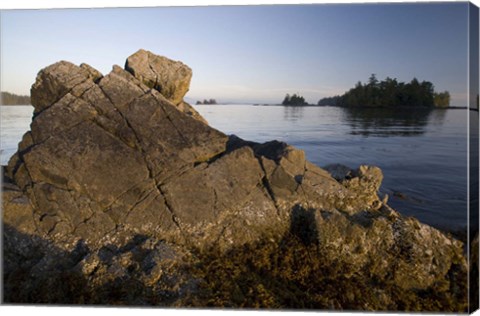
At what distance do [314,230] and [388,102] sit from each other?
3029 millimetres

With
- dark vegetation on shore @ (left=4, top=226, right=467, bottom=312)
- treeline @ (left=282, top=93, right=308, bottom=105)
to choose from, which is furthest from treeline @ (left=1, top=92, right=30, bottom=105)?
treeline @ (left=282, top=93, right=308, bottom=105)

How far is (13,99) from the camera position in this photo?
5984 millimetres

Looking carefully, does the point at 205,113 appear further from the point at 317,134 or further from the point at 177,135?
the point at 317,134

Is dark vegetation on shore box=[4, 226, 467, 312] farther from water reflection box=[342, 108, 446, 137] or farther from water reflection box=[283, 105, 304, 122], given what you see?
water reflection box=[283, 105, 304, 122]

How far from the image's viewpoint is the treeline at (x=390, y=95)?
617 centimetres

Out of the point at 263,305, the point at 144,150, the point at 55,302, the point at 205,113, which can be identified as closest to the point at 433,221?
the point at 263,305

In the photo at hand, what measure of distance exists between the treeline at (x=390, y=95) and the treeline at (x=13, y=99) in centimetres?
544

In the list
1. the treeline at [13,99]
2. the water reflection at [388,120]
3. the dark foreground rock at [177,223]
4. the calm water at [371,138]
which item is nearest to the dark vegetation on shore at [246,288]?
the dark foreground rock at [177,223]

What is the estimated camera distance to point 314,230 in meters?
6.03

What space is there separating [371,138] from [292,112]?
209 centimetres

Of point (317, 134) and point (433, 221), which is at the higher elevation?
point (317, 134)

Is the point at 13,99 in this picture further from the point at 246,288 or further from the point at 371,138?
the point at 371,138

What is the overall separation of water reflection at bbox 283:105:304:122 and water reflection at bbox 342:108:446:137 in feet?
2.82

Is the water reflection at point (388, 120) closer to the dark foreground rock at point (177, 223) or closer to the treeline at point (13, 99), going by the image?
the dark foreground rock at point (177, 223)
